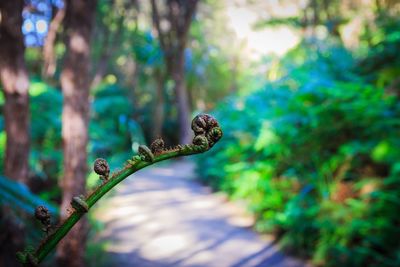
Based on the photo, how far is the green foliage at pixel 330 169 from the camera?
4328 millimetres

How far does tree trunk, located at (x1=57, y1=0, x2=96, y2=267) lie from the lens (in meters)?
4.24

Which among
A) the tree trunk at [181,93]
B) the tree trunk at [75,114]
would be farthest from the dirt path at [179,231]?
the tree trunk at [181,93]

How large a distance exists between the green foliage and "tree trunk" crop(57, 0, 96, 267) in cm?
303

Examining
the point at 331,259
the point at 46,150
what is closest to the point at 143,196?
the point at 46,150

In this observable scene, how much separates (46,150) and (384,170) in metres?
→ 5.94

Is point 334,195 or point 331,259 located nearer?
point 331,259

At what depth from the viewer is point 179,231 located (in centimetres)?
657

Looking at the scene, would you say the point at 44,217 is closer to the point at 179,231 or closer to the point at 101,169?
the point at 101,169

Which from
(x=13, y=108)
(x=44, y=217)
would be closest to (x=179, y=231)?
(x=13, y=108)

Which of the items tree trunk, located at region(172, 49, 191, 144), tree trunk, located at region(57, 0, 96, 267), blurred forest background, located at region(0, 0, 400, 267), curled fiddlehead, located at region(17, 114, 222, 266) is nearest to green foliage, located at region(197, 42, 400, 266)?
blurred forest background, located at region(0, 0, 400, 267)

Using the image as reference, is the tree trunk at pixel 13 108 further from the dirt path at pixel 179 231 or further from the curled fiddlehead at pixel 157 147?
the curled fiddlehead at pixel 157 147

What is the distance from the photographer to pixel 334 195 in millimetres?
5172

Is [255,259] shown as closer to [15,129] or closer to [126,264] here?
[126,264]

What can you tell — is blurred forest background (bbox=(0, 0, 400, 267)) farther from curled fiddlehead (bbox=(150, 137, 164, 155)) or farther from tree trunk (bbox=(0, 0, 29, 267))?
curled fiddlehead (bbox=(150, 137, 164, 155))
